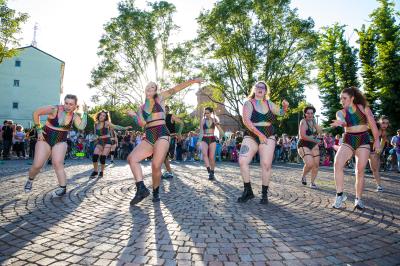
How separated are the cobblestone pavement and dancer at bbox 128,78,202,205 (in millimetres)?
430

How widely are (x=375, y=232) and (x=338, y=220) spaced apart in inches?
24.2

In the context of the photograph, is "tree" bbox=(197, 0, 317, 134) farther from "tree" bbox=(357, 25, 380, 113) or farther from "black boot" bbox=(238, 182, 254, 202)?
"black boot" bbox=(238, 182, 254, 202)

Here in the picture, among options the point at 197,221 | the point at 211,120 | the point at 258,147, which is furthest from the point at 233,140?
the point at 197,221

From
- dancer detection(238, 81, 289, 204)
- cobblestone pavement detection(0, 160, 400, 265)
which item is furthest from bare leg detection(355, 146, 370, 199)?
dancer detection(238, 81, 289, 204)

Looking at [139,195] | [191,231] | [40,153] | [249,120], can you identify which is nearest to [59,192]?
[40,153]

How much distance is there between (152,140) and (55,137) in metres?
2.13

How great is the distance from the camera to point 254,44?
24594mm

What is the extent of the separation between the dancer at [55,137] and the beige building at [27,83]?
140 ft

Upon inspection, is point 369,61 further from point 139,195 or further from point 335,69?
point 139,195

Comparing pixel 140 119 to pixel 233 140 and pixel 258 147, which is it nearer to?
pixel 258 147

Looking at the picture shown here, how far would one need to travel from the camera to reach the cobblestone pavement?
2979mm

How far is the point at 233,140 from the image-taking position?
22.1m

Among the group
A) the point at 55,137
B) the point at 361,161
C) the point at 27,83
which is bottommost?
the point at 361,161

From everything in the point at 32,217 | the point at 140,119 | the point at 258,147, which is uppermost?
the point at 140,119
